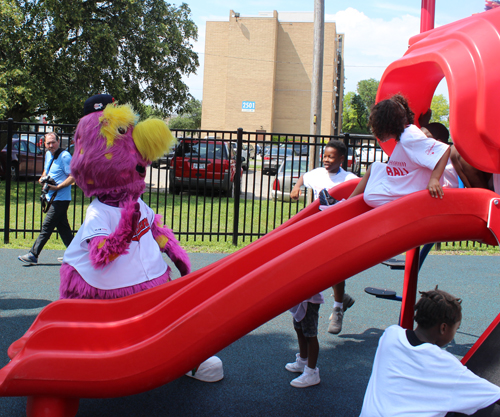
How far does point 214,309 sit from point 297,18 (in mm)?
53548


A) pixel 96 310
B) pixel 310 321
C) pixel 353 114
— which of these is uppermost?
pixel 353 114

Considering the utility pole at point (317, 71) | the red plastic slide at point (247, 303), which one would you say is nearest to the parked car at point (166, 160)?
the red plastic slide at point (247, 303)

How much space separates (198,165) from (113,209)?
15.9 ft

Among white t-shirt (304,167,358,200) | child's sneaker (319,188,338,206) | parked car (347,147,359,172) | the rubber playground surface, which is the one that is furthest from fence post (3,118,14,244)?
child's sneaker (319,188,338,206)

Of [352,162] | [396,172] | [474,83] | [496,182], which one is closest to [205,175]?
[352,162]

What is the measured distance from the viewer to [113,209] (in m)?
3.01

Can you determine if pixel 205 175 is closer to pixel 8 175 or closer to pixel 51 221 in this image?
pixel 51 221

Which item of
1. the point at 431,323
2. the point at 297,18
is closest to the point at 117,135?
the point at 431,323

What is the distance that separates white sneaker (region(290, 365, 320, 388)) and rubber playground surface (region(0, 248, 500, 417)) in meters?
0.04

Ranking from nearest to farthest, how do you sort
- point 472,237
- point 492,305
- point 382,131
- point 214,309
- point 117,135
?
point 214,309, point 472,237, point 382,131, point 117,135, point 492,305

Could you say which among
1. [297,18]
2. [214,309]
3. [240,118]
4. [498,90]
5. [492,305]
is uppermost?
[297,18]

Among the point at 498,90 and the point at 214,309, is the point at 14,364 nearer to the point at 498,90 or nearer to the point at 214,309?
the point at 214,309

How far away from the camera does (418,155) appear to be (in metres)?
2.58

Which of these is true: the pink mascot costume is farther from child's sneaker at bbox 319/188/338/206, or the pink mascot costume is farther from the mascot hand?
child's sneaker at bbox 319/188/338/206
